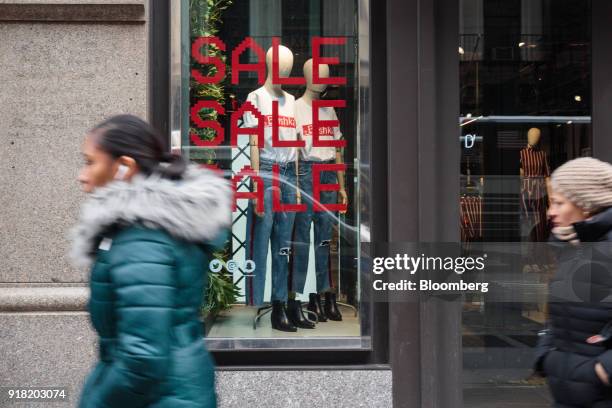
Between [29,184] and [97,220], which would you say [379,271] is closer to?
[29,184]

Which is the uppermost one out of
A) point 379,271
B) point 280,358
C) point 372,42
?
point 372,42

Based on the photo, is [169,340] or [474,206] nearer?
[169,340]

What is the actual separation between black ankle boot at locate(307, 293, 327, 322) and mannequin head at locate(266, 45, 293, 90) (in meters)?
1.56

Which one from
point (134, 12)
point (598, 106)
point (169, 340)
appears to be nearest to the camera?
point (169, 340)

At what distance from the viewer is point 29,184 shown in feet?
18.1

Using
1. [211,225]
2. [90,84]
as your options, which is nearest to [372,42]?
[90,84]

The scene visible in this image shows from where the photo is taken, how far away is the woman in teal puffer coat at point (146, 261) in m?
2.20

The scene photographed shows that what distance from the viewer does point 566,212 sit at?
309 centimetres

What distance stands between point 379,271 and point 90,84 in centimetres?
238

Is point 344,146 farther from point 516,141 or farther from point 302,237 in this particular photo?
point 516,141

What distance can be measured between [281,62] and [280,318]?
6.18ft

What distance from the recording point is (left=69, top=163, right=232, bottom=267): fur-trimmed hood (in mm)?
2328

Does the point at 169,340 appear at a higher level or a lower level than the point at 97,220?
lower

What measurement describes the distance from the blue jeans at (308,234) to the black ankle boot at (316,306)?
0.06 metres
